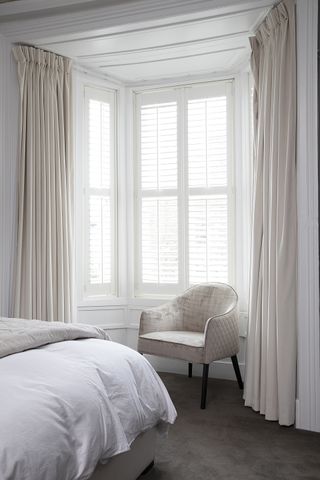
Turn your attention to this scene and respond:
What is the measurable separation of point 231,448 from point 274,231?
1516 mm

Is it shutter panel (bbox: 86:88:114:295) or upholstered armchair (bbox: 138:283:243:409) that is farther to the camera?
shutter panel (bbox: 86:88:114:295)

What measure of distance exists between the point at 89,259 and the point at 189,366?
144 cm

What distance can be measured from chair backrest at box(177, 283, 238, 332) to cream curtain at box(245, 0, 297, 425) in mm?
509

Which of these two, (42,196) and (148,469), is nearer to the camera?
(148,469)

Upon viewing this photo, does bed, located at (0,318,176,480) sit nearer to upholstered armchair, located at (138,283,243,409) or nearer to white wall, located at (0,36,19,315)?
upholstered armchair, located at (138,283,243,409)

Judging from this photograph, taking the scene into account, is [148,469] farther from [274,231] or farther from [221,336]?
[274,231]

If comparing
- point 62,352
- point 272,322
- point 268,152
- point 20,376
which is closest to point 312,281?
point 272,322

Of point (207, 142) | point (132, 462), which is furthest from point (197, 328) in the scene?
point (132, 462)

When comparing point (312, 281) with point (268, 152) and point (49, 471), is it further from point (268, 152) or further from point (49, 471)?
point (49, 471)

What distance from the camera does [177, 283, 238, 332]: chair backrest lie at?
13.8 ft

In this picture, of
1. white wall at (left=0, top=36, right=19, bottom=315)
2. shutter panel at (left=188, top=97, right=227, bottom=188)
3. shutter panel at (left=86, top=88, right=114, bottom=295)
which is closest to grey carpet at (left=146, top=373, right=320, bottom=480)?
shutter panel at (left=86, top=88, right=114, bottom=295)

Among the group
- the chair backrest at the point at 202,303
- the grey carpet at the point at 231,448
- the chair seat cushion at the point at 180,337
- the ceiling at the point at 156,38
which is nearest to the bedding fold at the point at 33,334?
the grey carpet at the point at 231,448

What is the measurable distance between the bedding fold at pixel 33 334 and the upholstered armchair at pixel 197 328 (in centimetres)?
115

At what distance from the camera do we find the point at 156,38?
3957mm
